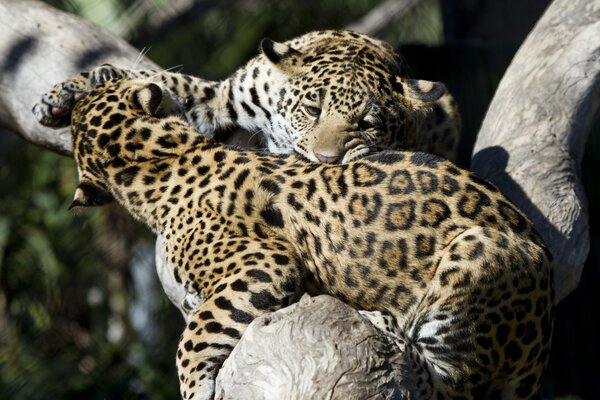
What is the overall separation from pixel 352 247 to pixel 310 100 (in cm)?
166

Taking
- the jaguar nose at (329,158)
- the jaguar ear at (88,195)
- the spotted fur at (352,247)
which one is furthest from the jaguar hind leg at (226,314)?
the jaguar nose at (329,158)

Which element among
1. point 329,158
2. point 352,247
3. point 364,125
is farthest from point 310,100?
point 352,247

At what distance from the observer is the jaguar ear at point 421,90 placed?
21.9 ft

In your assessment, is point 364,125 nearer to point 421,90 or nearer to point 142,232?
point 421,90

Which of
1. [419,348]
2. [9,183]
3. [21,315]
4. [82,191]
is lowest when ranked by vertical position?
[21,315]

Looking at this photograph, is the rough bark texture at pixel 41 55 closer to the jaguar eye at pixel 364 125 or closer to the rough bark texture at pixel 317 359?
the jaguar eye at pixel 364 125

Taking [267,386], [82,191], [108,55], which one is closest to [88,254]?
[108,55]

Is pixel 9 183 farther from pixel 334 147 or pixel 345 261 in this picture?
pixel 345 261

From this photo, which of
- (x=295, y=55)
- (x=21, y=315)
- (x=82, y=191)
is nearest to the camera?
(x=82, y=191)

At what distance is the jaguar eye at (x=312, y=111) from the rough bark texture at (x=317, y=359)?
267 cm

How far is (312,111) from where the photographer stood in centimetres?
665

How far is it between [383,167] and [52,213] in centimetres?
1001

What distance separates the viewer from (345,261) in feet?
17.1

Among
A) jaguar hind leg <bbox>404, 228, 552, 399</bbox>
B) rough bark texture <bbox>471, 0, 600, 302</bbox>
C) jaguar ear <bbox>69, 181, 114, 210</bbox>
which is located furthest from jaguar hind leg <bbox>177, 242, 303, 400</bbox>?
rough bark texture <bbox>471, 0, 600, 302</bbox>
